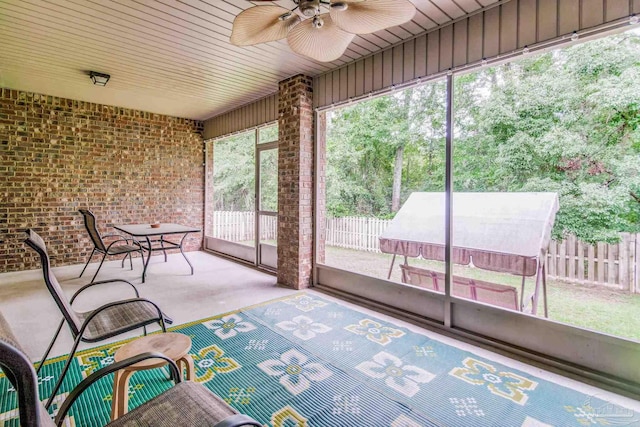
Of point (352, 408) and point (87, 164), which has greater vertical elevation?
point (87, 164)

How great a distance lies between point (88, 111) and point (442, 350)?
20.5 feet

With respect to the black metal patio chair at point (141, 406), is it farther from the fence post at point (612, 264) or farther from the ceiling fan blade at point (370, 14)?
the fence post at point (612, 264)

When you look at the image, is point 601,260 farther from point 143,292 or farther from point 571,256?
point 143,292

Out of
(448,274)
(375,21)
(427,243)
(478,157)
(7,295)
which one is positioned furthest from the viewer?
(7,295)

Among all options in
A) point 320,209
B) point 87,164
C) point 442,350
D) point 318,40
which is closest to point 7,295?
point 87,164

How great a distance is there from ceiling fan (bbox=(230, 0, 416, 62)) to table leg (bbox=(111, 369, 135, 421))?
6.32 feet

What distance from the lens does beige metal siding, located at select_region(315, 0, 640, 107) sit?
2217 mm

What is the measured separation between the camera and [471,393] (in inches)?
81.1

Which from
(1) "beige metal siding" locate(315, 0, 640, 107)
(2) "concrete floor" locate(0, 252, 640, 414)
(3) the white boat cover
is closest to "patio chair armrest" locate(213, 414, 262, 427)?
(2) "concrete floor" locate(0, 252, 640, 414)

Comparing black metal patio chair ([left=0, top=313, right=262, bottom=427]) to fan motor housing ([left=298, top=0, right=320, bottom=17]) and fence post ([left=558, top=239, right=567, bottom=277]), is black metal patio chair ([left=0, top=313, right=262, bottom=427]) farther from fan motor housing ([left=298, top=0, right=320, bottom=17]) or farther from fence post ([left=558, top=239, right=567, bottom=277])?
fence post ([left=558, top=239, right=567, bottom=277])

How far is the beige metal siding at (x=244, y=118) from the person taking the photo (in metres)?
5.03

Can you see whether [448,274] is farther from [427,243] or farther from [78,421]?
[78,421]

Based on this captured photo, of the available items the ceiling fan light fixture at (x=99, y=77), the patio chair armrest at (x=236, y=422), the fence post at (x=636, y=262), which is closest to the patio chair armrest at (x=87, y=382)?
the patio chair armrest at (x=236, y=422)

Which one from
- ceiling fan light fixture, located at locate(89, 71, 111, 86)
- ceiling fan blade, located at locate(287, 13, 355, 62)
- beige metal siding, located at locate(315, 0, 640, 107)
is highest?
ceiling fan light fixture, located at locate(89, 71, 111, 86)
